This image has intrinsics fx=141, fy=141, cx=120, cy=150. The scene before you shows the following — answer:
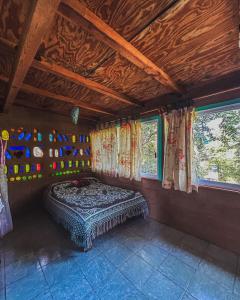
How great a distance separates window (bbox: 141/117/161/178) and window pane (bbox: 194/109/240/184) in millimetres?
660

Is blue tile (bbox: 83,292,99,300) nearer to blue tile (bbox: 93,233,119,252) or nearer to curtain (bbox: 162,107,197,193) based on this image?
blue tile (bbox: 93,233,119,252)

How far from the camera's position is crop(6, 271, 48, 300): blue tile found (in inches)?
49.9

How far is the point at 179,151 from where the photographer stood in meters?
2.14

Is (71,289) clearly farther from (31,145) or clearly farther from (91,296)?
(31,145)

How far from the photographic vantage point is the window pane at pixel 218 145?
1829mm

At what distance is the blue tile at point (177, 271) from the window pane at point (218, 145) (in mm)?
1154

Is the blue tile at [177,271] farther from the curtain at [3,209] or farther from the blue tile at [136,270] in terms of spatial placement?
the curtain at [3,209]

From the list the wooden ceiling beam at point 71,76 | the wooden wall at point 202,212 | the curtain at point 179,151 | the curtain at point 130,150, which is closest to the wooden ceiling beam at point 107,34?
the wooden ceiling beam at point 71,76

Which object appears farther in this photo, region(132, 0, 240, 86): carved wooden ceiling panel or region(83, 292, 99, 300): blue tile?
region(83, 292, 99, 300): blue tile

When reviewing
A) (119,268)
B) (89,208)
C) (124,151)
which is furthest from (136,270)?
(124,151)

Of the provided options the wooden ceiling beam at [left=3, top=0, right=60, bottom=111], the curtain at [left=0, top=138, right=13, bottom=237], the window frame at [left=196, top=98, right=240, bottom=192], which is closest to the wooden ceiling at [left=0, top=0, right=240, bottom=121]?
the wooden ceiling beam at [left=3, top=0, right=60, bottom=111]

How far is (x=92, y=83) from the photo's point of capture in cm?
186

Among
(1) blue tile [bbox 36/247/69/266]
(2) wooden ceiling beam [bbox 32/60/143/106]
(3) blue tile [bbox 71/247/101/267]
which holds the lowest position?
(3) blue tile [bbox 71/247/101/267]

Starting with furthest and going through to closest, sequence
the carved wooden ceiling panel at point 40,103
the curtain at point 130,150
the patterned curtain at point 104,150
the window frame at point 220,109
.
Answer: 1. the patterned curtain at point 104,150
2. the curtain at point 130,150
3. the carved wooden ceiling panel at point 40,103
4. the window frame at point 220,109
